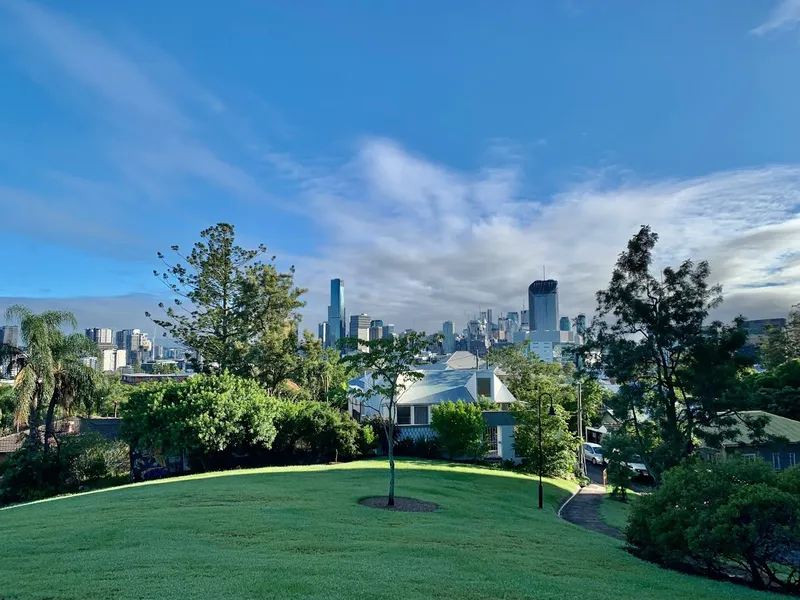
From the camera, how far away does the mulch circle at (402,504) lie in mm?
13125

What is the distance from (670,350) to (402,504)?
51.2 ft

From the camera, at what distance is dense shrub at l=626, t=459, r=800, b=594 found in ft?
28.2

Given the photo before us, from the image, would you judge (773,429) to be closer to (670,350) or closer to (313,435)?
(670,350)

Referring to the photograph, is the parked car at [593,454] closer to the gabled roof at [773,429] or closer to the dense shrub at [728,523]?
the gabled roof at [773,429]

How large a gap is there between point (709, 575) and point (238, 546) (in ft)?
26.7

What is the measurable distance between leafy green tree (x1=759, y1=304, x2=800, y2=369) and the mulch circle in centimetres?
5155

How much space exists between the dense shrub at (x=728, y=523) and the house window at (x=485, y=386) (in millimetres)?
22689

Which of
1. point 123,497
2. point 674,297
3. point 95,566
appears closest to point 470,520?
point 95,566

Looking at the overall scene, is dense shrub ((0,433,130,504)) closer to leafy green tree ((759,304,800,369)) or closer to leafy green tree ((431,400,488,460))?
leafy green tree ((431,400,488,460))

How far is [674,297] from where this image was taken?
2317 centimetres

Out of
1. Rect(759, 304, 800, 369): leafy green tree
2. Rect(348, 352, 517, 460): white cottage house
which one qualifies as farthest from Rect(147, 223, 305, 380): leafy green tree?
Rect(759, 304, 800, 369): leafy green tree

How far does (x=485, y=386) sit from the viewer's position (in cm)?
3356

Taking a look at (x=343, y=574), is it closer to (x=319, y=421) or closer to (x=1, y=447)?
(x=319, y=421)

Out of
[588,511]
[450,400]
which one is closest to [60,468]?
[450,400]
